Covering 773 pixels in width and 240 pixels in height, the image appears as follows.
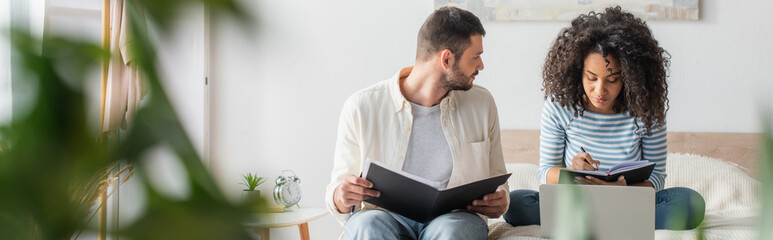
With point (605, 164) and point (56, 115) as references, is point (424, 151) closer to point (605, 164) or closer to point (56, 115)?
point (605, 164)

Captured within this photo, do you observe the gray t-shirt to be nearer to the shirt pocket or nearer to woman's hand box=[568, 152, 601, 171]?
the shirt pocket

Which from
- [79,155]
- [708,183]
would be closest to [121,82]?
[79,155]

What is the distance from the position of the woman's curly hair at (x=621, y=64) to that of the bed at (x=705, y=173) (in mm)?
343

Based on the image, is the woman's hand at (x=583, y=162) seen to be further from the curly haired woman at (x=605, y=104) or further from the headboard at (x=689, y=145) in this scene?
the headboard at (x=689, y=145)

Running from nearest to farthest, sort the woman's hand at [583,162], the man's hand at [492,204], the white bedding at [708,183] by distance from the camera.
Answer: the man's hand at [492,204] < the woman's hand at [583,162] < the white bedding at [708,183]

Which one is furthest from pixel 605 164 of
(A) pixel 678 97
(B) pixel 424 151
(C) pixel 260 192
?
(C) pixel 260 192

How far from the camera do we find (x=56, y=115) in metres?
0.13

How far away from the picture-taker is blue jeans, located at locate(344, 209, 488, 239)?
5.97ft

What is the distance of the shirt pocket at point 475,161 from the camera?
83.1 inches

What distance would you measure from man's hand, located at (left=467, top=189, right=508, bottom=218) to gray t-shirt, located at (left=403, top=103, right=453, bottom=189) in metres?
0.18

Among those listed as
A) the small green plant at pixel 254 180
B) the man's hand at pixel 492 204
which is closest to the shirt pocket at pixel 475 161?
the man's hand at pixel 492 204

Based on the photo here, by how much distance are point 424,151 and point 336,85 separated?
1619 millimetres

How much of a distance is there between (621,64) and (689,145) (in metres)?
1.34

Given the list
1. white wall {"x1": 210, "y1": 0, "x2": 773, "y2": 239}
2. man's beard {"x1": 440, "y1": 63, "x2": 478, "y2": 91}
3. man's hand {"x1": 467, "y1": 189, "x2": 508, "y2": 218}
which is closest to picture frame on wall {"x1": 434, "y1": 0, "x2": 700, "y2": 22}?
white wall {"x1": 210, "y1": 0, "x2": 773, "y2": 239}
